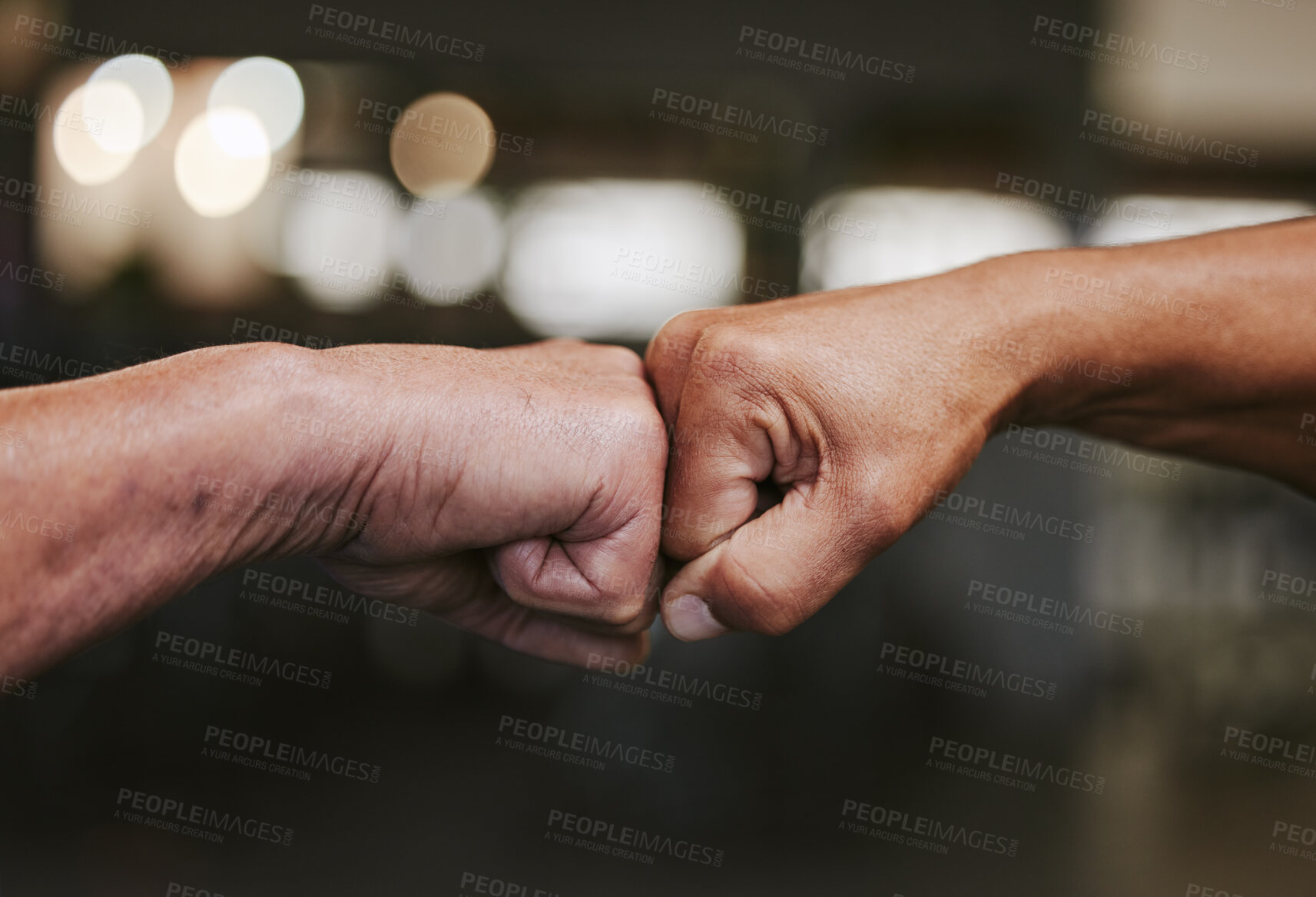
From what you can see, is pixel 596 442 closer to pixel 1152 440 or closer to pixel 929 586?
pixel 1152 440

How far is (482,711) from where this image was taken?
3.51m

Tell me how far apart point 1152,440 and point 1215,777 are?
2.89 metres
